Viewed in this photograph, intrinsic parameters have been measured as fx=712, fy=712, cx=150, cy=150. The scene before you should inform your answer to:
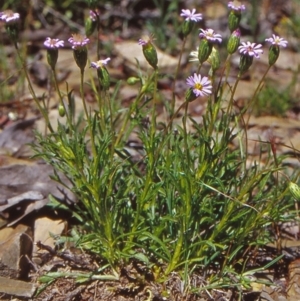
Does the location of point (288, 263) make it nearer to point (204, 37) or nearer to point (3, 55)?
point (204, 37)

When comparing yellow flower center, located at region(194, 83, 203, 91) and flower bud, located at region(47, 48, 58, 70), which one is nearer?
yellow flower center, located at region(194, 83, 203, 91)

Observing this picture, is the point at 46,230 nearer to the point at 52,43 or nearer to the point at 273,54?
the point at 52,43

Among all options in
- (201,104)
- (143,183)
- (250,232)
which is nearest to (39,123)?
(201,104)

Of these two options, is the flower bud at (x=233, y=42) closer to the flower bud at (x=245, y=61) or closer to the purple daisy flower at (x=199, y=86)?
the flower bud at (x=245, y=61)

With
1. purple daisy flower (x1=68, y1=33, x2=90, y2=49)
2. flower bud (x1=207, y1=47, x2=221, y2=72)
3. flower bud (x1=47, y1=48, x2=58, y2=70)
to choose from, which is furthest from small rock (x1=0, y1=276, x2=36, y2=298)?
flower bud (x1=207, y1=47, x2=221, y2=72)

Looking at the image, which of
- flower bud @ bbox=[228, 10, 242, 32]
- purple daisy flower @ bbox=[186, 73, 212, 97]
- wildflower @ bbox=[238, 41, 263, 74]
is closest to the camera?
purple daisy flower @ bbox=[186, 73, 212, 97]

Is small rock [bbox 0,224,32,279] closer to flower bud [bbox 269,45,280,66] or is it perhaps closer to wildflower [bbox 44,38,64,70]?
wildflower [bbox 44,38,64,70]

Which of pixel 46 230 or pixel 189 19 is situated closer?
pixel 189 19

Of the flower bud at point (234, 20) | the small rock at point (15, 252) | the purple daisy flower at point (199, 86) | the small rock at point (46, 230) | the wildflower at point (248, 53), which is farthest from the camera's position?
the small rock at point (46, 230)

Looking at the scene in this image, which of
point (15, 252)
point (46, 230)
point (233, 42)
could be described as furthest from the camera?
point (46, 230)

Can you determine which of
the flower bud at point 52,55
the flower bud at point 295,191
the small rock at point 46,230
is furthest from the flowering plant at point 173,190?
the small rock at point 46,230

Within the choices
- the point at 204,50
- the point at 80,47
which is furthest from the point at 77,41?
the point at 204,50
